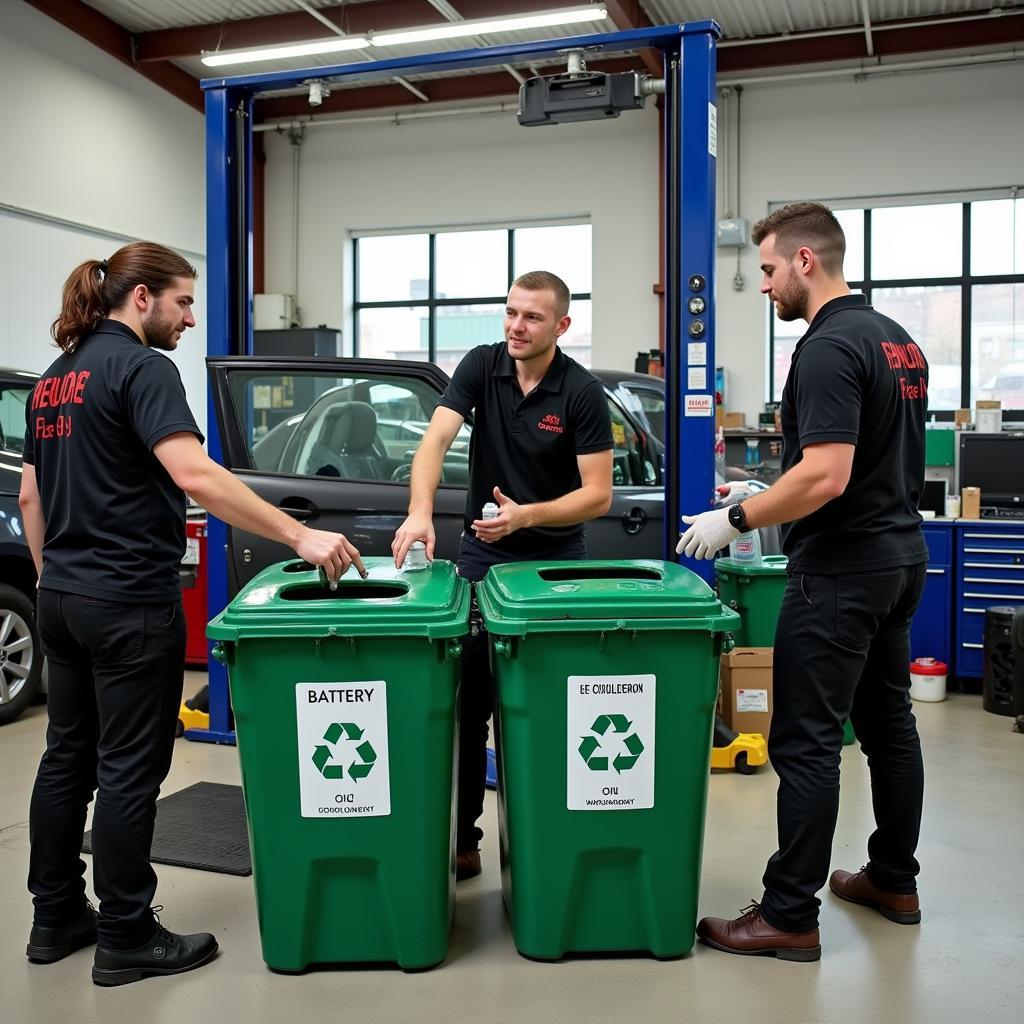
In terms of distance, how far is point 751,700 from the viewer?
405 centimetres

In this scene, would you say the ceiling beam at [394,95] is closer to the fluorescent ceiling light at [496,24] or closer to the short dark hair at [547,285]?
the fluorescent ceiling light at [496,24]

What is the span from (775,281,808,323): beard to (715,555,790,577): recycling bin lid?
1761 mm

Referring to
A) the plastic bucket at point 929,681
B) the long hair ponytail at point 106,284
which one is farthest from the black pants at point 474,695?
the plastic bucket at point 929,681

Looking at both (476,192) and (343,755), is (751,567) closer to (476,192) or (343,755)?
(343,755)

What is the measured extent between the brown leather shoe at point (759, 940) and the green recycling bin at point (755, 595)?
71.3 inches

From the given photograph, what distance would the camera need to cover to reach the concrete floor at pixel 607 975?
2129 millimetres

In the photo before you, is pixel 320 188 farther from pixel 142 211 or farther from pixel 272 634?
pixel 272 634

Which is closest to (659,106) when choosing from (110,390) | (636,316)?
(636,316)

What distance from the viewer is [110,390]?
83.7 inches

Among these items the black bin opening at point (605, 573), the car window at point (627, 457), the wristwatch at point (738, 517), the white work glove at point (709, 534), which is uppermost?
the car window at point (627, 457)

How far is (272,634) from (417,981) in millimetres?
799

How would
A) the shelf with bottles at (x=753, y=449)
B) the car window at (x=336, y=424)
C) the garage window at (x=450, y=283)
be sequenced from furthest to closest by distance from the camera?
the garage window at (x=450, y=283), the shelf with bottles at (x=753, y=449), the car window at (x=336, y=424)

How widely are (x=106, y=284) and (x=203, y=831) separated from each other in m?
1.66

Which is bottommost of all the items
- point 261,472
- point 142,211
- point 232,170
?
point 261,472
